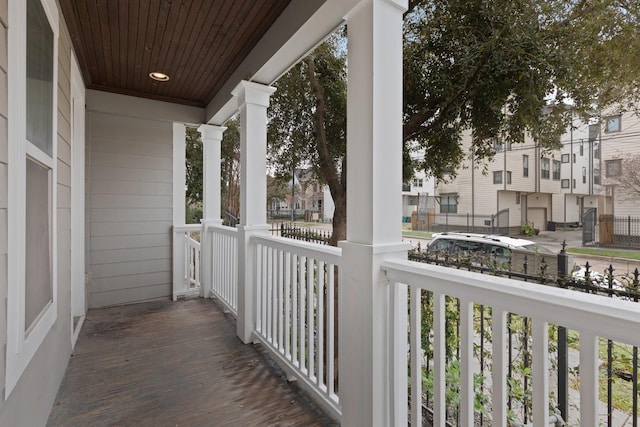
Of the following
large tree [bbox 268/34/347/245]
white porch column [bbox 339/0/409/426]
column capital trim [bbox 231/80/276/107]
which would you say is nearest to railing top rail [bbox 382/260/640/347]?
white porch column [bbox 339/0/409/426]

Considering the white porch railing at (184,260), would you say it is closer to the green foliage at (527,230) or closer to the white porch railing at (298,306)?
the white porch railing at (298,306)

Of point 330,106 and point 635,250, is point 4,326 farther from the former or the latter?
point 330,106

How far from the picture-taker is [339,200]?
3.11 m

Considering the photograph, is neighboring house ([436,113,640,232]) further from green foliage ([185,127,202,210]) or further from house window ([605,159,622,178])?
green foliage ([185,127,202,210])

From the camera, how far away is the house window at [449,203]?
1751 millimetres

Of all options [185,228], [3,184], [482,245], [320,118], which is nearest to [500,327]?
[482,245]

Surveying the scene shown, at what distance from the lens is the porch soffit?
2.27 metres

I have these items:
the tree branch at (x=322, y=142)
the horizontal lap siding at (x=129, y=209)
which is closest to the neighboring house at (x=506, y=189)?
the tree branch at (x=322, y=142)

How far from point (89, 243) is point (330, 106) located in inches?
127

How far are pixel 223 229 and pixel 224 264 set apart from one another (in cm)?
41

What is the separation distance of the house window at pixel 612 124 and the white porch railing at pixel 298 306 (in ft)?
4.26

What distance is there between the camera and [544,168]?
1.48 metres

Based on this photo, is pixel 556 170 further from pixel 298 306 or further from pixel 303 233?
pixel 303 233

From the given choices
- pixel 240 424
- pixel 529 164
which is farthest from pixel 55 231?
pixel 529 164
